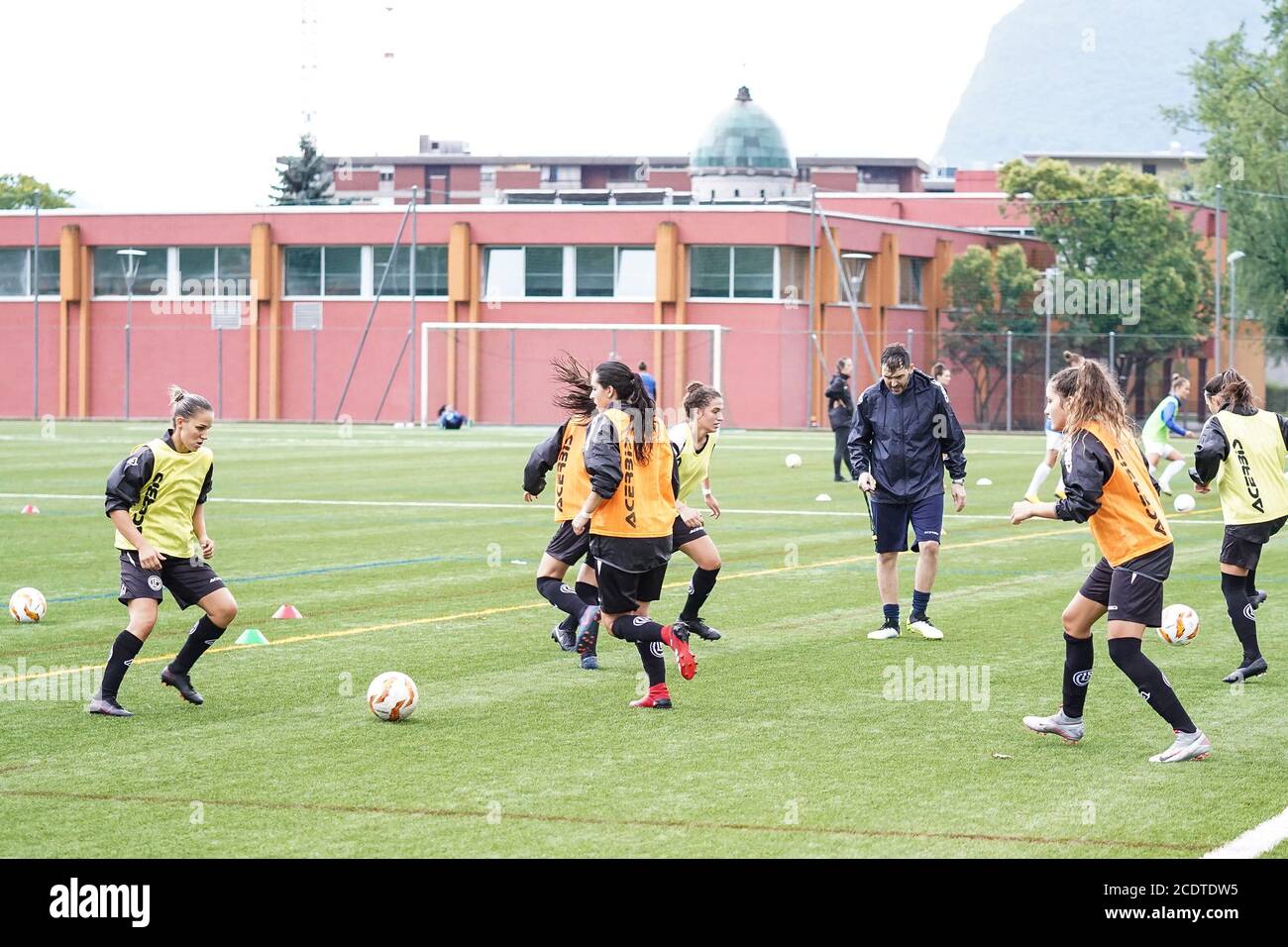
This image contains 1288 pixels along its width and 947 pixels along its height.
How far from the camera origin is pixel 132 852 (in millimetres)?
6508

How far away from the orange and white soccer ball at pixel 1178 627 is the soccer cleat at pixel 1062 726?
135 inches

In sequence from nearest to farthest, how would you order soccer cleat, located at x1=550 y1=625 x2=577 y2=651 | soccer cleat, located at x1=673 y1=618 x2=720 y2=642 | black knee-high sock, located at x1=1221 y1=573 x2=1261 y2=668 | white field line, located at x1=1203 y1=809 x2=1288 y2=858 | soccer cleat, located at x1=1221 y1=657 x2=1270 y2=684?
white field line, located at x1=1203 y1=809 x2=1288 y2=858 → soccer cleat, located at x1=1221 y1=657 x2=1270 y2=684 → black knee-high sock, located at x1=1221 y1=573 x2=1261 y2=668 → soccer cleat, located at x1=550 y1=625 x2=577 y2=651 → soccer cleat, located at x1=673 y1=618 x2=720 y2=642

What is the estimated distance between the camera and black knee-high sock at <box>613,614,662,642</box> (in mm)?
9414

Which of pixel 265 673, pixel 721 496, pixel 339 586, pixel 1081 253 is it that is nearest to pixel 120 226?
pixel 1081 253

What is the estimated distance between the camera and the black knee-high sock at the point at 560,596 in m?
10.9

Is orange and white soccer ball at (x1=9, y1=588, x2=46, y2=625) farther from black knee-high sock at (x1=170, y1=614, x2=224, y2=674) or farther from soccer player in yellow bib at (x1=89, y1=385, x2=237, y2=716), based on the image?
soccer player in yellow bib at (x1=89, y1=385, x2=237, y2=716)

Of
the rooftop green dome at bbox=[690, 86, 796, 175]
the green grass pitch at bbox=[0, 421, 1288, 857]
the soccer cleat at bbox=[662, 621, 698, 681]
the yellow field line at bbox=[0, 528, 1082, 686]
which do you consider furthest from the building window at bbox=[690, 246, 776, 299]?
the soccer cleat at bbox=[662, 621, 698, 681]

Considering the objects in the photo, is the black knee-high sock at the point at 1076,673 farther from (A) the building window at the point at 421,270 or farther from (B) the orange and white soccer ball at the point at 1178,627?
(A) the building window at the point at 421,270

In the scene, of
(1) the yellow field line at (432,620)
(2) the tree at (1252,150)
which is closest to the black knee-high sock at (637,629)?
(1) the yellow field line at (432,620)

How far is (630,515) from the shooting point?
951 cm

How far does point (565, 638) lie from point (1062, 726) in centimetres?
389

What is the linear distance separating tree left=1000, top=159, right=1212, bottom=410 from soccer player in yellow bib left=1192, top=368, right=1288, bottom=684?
183ft
